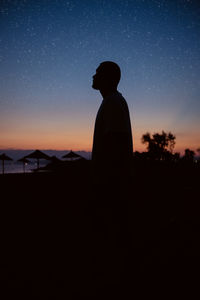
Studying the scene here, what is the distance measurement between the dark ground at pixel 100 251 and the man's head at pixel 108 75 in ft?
3.57

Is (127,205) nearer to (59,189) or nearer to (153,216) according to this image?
(153,216)

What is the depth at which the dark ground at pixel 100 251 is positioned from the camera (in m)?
1.82

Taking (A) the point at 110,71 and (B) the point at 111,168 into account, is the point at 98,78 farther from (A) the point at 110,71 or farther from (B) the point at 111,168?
(B) the point at 111,168

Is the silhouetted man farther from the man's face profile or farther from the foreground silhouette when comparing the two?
the man's face profile

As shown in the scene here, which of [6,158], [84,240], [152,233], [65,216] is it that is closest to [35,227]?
[65,216]

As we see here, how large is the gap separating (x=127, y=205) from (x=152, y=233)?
116 inches

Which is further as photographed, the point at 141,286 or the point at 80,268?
the point at 80,268

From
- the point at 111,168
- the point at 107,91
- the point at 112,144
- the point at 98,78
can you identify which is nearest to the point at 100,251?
the point at 111,168

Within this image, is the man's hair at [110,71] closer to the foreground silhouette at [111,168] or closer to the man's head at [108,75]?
the man's head at [108,75]

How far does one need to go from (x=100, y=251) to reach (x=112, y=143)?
3.52 feet

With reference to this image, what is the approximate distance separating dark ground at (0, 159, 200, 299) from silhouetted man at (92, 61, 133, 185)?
0.21 m

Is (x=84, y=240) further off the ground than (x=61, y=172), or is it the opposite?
(x=61, y=172)

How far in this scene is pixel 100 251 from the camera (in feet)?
6.02

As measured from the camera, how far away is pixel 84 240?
3742mm
